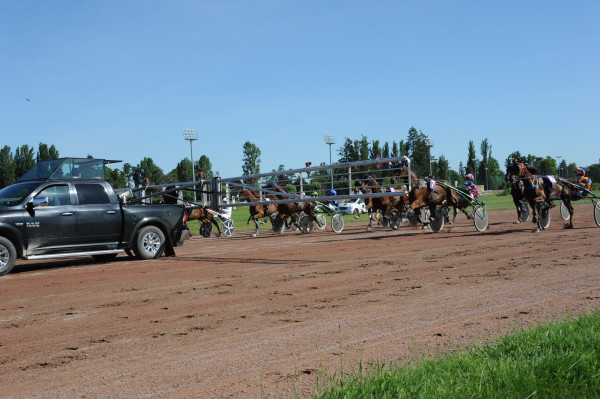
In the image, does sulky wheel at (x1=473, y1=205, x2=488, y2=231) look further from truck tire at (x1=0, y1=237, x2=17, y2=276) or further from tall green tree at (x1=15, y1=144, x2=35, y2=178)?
tall green tree at (x1=15, y1=144, x2=35, y2=178)

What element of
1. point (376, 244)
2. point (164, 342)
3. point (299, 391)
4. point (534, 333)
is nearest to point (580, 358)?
point (534, 333)

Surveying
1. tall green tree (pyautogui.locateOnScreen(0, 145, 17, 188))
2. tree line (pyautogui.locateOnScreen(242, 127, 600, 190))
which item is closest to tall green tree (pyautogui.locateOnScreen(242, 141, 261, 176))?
tree line (pyautogui.locateOnScreen(242, 127, 600, 190))

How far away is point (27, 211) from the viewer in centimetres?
1178

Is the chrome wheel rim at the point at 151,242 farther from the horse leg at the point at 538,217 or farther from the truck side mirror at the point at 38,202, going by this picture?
the horse leg at the point at 538,217

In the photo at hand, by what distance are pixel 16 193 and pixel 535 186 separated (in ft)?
49.0

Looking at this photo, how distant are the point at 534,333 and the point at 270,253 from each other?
10.00 meters

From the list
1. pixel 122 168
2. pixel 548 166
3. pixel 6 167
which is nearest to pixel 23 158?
pixel 6 167

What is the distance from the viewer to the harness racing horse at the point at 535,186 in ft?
59.7

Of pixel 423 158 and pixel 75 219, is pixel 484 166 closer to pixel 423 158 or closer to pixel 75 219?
pixel 423 158

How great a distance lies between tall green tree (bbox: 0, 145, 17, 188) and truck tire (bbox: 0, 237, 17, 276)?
7787 centimetres

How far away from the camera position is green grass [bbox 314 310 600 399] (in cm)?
376

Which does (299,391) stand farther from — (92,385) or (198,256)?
(198,256)

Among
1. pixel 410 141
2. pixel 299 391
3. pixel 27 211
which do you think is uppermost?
pixel 410 141

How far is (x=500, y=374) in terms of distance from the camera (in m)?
4.04
